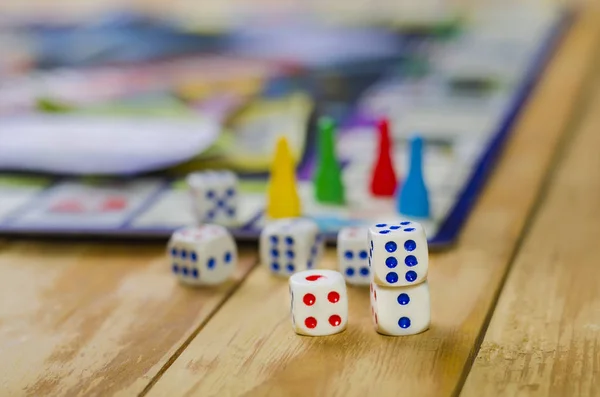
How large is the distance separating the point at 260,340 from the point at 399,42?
1466 millimetres

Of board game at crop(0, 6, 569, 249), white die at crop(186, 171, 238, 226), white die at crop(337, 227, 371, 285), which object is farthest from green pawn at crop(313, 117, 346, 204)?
white die at crop(337, 227, 371, 285)

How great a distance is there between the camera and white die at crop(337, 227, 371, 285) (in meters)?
1.11

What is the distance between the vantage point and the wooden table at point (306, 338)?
892 mm

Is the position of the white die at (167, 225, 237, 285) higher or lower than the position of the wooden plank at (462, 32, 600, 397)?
higher

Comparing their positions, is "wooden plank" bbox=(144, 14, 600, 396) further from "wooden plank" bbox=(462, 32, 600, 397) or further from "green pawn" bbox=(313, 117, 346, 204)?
"green pawn" bbox=(313, 117, 346, 204)

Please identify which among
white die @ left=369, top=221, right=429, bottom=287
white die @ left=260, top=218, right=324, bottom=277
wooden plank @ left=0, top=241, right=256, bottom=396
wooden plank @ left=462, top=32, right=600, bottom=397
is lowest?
wooden plank @ left=0, top=241, right=256, bottom=396

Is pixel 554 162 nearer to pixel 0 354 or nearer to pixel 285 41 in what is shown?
pixel 0 354

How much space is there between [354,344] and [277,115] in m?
0.86

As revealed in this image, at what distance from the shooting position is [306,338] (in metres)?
0.99

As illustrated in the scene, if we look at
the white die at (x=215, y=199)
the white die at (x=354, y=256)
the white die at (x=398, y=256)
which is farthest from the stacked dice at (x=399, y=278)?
the white die at (x=215, y=199)

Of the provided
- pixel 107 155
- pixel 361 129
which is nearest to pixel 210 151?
pixel 107 155

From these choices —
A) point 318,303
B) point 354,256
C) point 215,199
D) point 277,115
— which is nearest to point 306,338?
point 318,303

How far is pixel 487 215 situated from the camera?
4.32ft

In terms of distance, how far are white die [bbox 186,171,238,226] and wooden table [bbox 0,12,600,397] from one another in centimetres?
8
